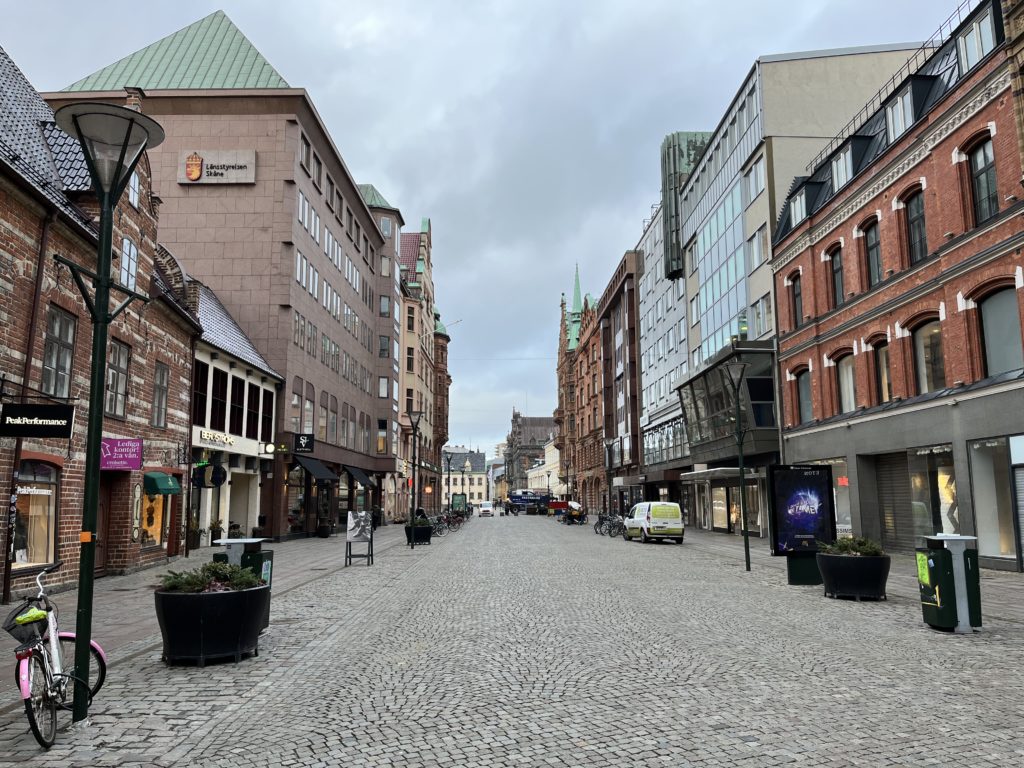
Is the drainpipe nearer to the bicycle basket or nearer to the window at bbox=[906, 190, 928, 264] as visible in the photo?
the bicycle basket

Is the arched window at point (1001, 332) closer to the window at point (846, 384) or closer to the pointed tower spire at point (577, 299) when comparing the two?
the window at point (846, 384)

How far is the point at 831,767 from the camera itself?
5.27 meters

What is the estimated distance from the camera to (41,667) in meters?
6.02

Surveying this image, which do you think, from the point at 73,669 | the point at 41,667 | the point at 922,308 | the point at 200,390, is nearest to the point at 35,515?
the point at 73,669

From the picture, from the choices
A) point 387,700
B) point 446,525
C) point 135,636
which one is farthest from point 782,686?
point 446,525

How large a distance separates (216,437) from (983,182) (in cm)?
2436

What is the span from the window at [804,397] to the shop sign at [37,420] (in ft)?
84.7

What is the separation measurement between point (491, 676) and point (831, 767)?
3.80 meters

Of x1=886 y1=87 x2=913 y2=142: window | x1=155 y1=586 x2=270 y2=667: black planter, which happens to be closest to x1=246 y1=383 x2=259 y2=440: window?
x1=155 y1=586 x2=270 y2=667: black planter

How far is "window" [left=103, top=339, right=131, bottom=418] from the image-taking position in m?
18.6

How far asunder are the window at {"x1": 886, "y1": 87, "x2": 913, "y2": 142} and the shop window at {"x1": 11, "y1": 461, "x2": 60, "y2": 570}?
23682 mm

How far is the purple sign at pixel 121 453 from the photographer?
17875 mm

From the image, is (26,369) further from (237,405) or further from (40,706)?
(237,405)

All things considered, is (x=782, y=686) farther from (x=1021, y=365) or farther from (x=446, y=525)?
(x=446, y=525)
